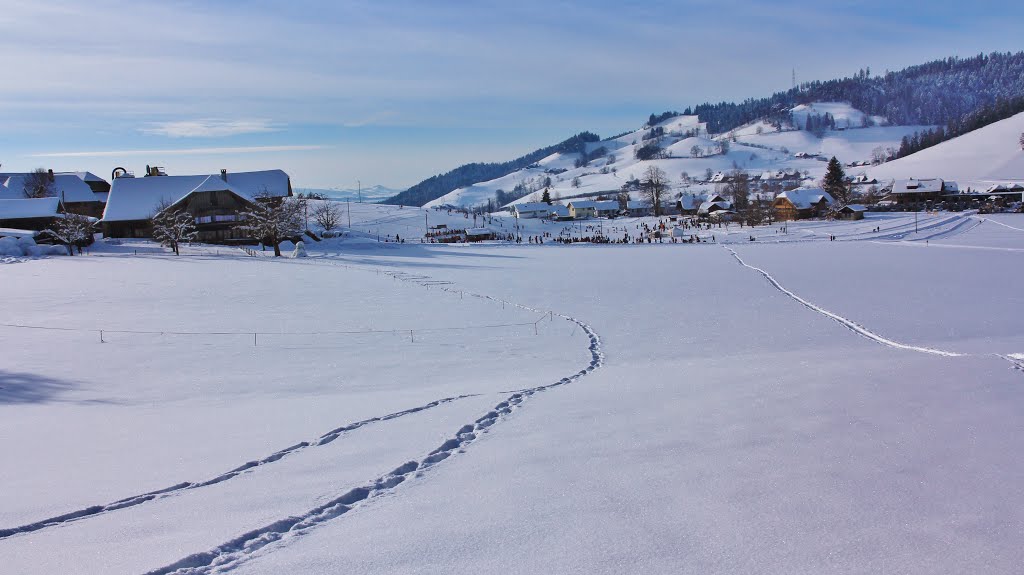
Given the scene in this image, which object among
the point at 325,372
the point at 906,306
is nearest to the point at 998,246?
the point at 906,306

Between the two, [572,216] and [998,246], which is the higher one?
[572,216]

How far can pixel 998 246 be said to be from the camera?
44.9 meters

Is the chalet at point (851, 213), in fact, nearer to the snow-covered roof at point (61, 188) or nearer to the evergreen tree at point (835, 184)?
the evergreen tree at point (835, 184)

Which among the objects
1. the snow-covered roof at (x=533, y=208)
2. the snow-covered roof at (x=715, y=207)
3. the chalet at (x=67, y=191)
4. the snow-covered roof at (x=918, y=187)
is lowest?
the snow-covered roof at (x=715, y=207)

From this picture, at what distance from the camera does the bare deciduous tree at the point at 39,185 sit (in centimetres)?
6825

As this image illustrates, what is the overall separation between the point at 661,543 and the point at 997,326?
18558 mm

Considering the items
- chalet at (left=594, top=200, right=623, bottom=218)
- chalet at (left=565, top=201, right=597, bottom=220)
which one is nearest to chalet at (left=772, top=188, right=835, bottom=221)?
chalet at (left=594, top=200, right=623, bottom=218)

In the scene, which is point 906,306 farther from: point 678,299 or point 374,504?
point 374,504

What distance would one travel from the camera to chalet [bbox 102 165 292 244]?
57.0 metres

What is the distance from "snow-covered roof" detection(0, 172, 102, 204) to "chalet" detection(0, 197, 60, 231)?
17728mm

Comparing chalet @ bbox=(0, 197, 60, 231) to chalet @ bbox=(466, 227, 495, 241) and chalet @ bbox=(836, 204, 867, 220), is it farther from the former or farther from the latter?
chalet @ bbox=(836, 204, 867, 220)

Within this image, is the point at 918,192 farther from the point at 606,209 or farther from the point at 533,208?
the point at 533,208

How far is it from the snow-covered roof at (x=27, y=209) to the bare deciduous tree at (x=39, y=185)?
16659 mm

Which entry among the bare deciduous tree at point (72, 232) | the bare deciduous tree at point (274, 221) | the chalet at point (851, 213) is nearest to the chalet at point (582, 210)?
the chalet at point (851, 213)
